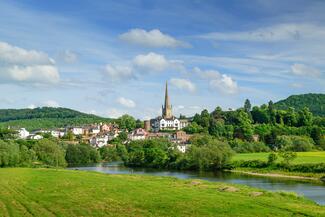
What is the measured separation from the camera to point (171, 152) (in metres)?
109

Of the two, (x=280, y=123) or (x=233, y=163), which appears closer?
(x=233, y=163)

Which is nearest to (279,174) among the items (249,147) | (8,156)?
(8,156)

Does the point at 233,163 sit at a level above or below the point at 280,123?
below

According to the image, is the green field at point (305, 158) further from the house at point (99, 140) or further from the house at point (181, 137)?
the house at point (99, 140)

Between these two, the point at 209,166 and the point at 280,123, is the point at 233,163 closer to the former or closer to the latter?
the point at 209,166

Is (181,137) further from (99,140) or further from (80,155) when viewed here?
(80,155)

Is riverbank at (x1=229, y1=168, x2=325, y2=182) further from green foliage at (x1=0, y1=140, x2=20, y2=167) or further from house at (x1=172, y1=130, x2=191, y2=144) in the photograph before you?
house at (x1=172, y1=130, x2=191, y2=144)

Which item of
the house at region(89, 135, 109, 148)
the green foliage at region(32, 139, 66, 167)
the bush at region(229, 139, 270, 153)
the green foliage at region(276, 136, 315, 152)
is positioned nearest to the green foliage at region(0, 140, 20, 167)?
the green foliage at region(32, 139, 66, 167)

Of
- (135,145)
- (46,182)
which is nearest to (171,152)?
(135,145)

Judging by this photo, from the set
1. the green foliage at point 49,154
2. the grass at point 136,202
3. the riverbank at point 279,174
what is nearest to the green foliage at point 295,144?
the riverbank at point 279,174

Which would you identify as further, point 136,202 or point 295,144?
point 295,144

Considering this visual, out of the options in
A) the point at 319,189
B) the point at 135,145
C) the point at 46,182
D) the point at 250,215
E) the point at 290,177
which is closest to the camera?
the point at 250,215

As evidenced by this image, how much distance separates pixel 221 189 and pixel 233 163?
52626 millimetres

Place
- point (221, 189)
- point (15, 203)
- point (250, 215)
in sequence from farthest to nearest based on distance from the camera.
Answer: point (221, 189) → point (15, 203) → point (250, 215)
